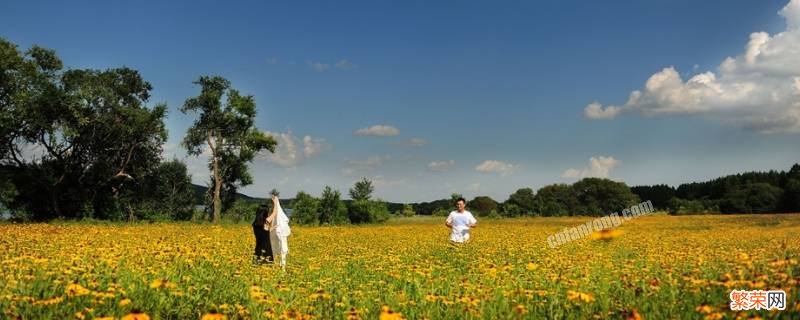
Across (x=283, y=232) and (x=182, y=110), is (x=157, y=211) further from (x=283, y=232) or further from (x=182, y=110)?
(x=283, y=232)

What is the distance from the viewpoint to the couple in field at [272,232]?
523 inches

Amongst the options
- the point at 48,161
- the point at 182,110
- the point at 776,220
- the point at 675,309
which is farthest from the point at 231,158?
the point at 675,309

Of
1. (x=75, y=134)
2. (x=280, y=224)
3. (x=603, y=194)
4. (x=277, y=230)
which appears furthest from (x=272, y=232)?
(x=603, y=194)

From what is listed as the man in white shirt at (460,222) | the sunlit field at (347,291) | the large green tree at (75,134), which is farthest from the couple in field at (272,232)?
the large green tree at (75,134)

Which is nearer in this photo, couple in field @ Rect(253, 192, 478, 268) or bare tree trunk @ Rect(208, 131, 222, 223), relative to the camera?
couple in field @ Rect(253, 192, 478, 268)

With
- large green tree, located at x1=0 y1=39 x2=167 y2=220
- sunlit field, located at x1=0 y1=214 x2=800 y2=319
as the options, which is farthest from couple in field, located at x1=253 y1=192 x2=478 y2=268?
large green tree, located at x1=0 y1=39 x2=167 y2=220

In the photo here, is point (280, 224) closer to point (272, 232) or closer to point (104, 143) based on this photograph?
point (272, 232)

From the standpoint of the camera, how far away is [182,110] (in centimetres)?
4838

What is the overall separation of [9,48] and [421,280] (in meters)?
A: 38.4

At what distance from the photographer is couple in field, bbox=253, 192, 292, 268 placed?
13.3 meters

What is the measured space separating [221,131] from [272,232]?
37465 mm

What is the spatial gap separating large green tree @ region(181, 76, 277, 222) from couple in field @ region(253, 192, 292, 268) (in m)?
35.7

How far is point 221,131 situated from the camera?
48.7 m

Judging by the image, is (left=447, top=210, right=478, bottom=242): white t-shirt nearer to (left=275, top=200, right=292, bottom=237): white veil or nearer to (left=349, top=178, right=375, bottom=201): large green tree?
(left=275, top=200, right=292, bottom=237): white veil
